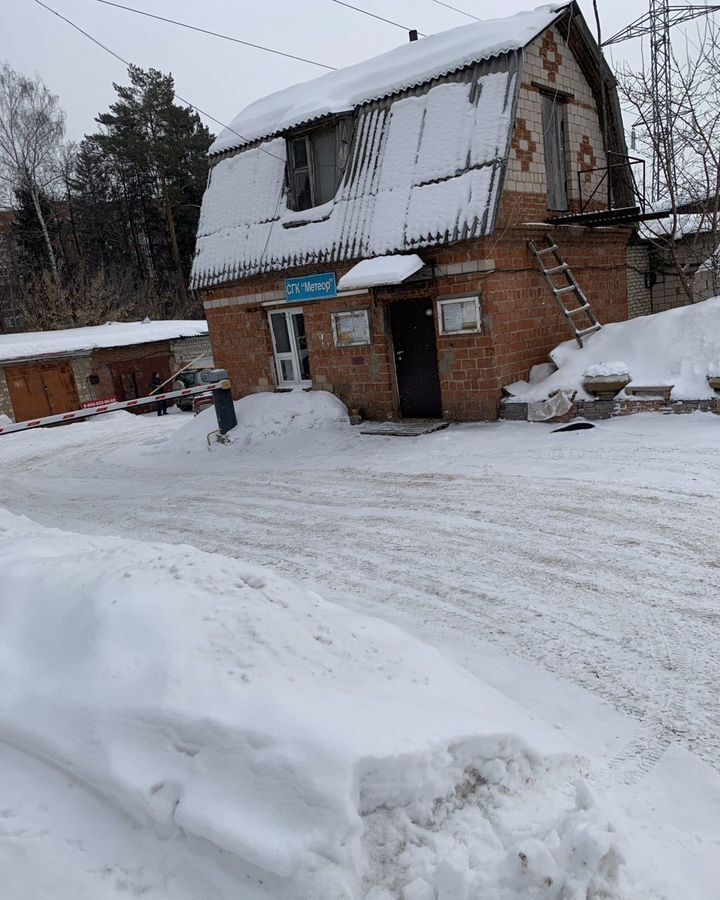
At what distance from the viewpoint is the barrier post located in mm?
12773

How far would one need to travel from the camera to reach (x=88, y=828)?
2.58 meters

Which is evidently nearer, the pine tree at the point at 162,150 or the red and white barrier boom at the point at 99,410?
the red and white barrier boom at the point at 99,410

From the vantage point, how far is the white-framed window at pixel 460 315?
10117mm

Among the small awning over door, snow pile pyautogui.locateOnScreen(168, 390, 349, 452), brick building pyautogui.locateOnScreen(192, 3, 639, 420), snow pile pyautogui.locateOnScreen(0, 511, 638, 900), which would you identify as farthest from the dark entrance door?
snow pile pyautogui.locateOnScreen(0, 511, 638, 900)

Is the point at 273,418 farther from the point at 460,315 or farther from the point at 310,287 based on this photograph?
the point at 460,315

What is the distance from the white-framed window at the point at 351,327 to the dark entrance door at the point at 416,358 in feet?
1.61

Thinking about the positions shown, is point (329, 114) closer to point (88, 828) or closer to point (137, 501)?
point (137, 501)

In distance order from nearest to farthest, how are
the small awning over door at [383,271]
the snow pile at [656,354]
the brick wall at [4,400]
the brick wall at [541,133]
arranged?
the snow pile at [656,354]
the small awning over door at [383,271]
the brick wall at [541,133]
the brick wall at [4,400]

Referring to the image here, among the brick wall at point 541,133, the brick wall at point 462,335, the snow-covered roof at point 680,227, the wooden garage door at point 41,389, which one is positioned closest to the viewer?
the brick wall at point 462,335

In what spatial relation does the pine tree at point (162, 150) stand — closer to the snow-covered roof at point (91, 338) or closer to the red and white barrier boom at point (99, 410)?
the snow-covered roof at point (91, 338)

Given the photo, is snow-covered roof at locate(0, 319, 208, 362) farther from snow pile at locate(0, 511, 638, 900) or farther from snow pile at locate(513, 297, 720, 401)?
snow pile at locate(0, 511, 638, 900)

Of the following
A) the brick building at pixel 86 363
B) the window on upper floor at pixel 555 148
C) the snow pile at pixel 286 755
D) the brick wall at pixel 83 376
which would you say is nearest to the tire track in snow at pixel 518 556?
the snow pile at pixel 286 755

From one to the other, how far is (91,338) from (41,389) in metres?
2.48

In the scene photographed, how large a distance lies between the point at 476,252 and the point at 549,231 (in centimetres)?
203
